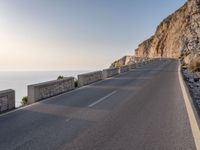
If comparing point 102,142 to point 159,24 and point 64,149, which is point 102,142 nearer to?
point 64,149

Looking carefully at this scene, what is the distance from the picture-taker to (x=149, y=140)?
6098mm

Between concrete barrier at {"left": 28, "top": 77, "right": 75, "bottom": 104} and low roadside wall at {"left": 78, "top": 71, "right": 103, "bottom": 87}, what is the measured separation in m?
2.18

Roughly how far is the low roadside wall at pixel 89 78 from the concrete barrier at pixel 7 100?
27.7ft

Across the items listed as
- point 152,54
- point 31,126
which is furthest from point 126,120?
point 152,54

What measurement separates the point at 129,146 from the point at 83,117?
3.06 m

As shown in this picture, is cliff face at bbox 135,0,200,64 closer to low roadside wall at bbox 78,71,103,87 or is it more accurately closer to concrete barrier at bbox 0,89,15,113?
low roadside wall at bbox 78,71,103,87

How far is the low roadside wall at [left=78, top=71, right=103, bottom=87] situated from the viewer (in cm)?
1970

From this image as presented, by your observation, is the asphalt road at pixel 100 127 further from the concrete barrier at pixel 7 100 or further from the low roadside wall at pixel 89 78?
the low roadside wall at pixel 89 78

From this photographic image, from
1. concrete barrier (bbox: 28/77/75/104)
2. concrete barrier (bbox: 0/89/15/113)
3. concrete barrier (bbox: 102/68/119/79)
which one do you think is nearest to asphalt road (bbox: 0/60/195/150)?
concrete barrier (bbox: 0/89/15/113)

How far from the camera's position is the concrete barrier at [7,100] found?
10569mm

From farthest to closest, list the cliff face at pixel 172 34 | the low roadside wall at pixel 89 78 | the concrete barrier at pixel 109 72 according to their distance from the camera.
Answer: the cliff face at pixel 172 34, the concrete barrier at pixel 109 72, the low roadside wall at pixel 89 78

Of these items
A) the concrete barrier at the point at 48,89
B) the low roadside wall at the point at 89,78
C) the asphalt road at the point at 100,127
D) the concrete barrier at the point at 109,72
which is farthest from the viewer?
the concrete barrier at the point at 109,72

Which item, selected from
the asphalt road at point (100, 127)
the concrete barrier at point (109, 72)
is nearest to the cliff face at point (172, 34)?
the concrete barrier at point (109, 72)

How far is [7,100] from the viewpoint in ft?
35.8
